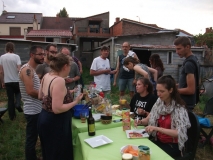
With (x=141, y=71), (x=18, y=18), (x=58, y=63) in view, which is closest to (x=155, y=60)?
(x=141, y=71)

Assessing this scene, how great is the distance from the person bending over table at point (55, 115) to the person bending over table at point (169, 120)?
940mm

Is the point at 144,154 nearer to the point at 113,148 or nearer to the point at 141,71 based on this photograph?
the point at 113,148

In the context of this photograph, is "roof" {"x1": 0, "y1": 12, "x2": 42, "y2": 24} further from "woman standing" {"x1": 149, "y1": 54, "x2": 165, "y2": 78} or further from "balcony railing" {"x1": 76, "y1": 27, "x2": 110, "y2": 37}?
"woman standing" {"x1": 149, "y1": 54, "x2": 165, "y2": 78}

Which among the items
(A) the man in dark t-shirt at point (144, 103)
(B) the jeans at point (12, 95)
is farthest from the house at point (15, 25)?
(A) the man in dark t-shirt at point (144, 103)

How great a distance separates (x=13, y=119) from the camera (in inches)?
204

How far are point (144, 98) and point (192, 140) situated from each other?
3.05 ft

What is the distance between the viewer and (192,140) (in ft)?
7.97

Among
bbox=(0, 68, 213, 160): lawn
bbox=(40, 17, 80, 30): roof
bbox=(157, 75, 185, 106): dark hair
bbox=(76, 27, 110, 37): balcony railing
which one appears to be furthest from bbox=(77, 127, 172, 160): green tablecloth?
bbox=(40, 17, 80, 30): roof

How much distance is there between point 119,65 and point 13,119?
3.11 meters

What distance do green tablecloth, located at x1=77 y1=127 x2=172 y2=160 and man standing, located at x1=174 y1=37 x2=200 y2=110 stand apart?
1111mm

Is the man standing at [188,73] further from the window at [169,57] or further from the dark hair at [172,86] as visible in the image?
the window at [169,57]

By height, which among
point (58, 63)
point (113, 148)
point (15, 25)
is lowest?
point (113, 148)

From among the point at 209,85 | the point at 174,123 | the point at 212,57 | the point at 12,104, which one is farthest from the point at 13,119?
the point at 212,57

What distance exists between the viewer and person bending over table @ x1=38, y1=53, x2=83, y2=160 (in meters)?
2.08
